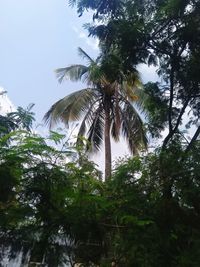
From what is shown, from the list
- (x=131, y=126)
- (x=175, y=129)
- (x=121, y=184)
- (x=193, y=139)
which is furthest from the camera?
(x=131, y=126)

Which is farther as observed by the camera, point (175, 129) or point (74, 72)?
point (74, 72)

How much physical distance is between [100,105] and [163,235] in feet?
35.2

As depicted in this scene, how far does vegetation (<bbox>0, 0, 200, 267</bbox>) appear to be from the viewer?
5688 millimetres

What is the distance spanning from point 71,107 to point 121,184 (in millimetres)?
9997

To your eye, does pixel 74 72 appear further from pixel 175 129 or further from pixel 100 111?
pixel 175 129

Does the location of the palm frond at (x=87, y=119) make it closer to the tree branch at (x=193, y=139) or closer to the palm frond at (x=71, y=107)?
the palm frond at (x=71, y=107)

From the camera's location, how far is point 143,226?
6059mm

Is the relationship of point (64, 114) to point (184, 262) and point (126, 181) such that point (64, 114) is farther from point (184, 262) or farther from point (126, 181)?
point (184, 262)

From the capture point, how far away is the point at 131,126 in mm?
16375

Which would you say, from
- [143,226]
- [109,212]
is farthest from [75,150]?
[143,226]

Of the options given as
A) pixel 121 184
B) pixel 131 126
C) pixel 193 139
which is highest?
pixel 131 126

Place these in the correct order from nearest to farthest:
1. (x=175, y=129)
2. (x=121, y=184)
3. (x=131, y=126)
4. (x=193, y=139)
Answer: (x=121, y=184) < (x=193, y=139) < (x=175, y=129) < (x=131, y=126)

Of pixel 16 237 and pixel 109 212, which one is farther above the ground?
pixel 109 212

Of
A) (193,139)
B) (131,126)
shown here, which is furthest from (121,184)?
(131,126)
